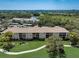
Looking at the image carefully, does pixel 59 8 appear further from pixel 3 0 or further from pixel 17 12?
pixel 3 0

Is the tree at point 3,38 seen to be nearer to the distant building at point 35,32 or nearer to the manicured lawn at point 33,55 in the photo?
the distant building at point 35,32

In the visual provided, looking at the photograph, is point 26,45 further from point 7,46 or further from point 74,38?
point 74,38

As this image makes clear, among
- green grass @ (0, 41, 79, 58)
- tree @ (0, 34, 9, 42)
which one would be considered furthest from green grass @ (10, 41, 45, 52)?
tree @ (0, 34, 9, 42)

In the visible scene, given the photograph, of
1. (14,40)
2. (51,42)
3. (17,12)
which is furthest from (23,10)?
(51,42)

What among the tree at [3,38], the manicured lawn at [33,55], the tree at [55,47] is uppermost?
the tree at [3,38]

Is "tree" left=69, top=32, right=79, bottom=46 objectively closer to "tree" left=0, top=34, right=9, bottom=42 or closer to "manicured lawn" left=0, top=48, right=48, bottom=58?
"manicured lawn" left=0, top=48, right=48, bottom=58

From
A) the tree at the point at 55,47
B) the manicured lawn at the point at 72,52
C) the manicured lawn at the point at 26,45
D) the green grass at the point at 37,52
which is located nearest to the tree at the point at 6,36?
the manicured lawn at the point at 26,45

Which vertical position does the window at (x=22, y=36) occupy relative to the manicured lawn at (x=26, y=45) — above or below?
above

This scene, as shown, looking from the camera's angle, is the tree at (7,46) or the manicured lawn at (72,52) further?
the tree at (7,46)
